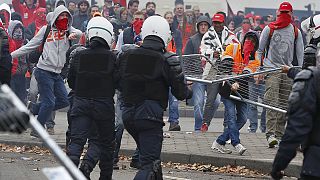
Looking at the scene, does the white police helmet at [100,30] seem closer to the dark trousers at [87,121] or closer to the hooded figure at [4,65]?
the dark trousers at [87,121]

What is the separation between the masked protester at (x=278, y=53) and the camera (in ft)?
44.0

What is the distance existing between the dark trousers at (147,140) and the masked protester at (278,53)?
4693 mm

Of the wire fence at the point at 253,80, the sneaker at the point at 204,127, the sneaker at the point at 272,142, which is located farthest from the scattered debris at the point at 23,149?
the sneaker at the point at 204,127

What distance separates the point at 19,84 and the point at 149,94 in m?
8.75

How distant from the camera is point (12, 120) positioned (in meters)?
4.26

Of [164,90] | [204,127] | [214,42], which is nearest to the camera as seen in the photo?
[164,90]

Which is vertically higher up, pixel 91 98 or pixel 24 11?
pixel 91 98

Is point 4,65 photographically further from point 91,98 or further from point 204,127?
point 204,127

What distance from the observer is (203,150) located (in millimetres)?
13000

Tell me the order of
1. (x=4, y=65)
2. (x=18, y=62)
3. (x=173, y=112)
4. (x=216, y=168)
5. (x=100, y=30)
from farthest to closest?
(x=18, y=62)
(x=173, y=112)
(x=216, y=168)
(x=4, y=65)
(x=100, y=30)

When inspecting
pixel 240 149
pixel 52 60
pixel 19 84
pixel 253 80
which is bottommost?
pixel 19 84

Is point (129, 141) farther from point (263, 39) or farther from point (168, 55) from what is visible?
point (168, 55)

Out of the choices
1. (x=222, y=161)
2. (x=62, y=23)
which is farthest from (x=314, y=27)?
(x=62, y=23)

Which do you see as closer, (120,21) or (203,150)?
(203,150)
